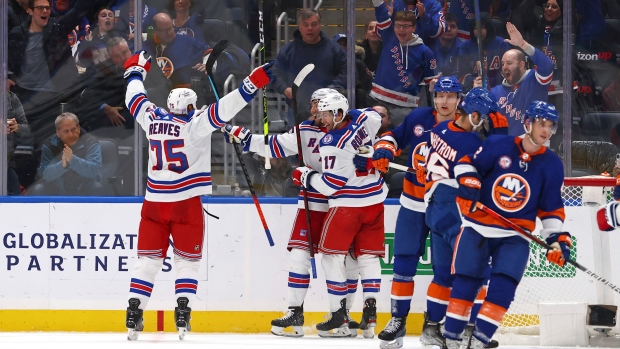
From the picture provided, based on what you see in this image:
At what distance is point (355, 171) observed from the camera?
629 centimetres

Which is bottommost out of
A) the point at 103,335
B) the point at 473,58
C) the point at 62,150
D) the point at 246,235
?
the point at 103,335

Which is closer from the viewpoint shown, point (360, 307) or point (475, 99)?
point (475, 99)

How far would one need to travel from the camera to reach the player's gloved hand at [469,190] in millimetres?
5020

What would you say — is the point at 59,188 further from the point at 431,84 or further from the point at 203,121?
the point at 431,84

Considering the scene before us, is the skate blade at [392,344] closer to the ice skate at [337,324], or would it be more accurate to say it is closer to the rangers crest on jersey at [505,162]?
the ice skate at [337,324]

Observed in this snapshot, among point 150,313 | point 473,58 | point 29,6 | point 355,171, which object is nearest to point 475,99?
point 355,171

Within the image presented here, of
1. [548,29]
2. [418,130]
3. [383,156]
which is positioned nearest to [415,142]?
[418,130]

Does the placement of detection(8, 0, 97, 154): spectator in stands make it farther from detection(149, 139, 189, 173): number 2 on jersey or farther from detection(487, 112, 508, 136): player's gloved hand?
detection(487, 112, 508, 136): player's gloved hand

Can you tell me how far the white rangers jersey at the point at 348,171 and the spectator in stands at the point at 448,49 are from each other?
69 centimetres

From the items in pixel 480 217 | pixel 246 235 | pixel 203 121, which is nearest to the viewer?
pixel 480 217

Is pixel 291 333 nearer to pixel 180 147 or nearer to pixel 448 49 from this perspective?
pixel 180 147

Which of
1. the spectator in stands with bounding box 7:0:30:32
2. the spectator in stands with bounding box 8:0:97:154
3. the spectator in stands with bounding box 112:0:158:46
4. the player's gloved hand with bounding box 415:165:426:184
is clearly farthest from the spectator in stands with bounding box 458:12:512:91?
the spectator in stands with bounding box 7:0:30:32

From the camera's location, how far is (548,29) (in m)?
6.84

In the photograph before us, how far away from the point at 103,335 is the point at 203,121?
4.42ft
